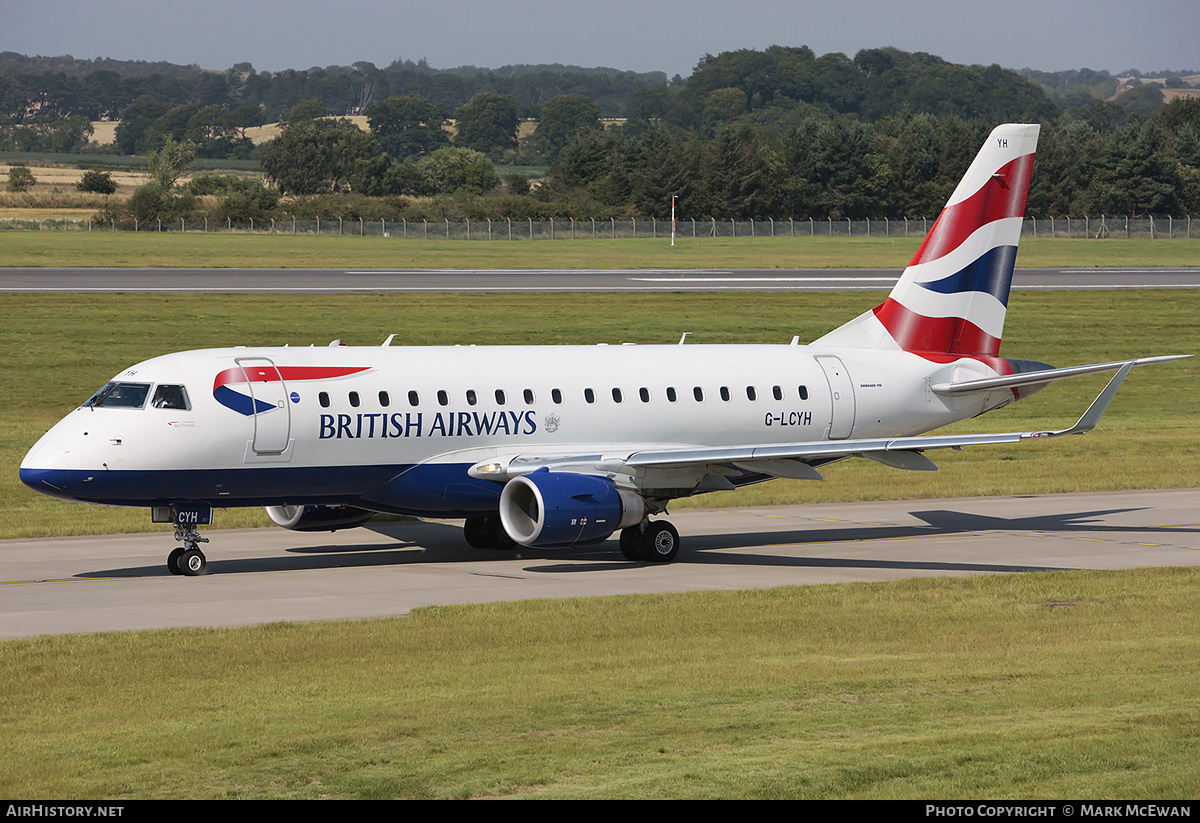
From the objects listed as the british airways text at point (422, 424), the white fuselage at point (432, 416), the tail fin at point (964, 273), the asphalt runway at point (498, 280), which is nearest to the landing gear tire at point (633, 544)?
the white fuselage at point (432, 416)

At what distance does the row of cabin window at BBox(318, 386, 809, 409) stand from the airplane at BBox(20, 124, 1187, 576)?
0.10 feet

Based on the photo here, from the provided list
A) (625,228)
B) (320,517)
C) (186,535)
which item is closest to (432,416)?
(320,517)

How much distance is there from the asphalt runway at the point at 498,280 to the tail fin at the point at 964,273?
144 ft

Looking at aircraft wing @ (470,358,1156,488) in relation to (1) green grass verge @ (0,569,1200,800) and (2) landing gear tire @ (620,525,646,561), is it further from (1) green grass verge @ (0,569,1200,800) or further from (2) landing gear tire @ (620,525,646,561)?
(1) green grass verge @ (0,569,1200,800)

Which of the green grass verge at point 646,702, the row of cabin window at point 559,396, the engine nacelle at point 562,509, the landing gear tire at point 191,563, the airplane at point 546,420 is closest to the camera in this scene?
the green grass verge at point 646,702

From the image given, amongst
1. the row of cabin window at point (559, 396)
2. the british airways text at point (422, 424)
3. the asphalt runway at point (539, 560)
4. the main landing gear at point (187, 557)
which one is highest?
the row of cabin window at point (559, 396)

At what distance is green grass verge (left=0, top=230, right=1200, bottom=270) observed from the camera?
323 feet

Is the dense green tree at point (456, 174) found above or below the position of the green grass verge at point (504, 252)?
above

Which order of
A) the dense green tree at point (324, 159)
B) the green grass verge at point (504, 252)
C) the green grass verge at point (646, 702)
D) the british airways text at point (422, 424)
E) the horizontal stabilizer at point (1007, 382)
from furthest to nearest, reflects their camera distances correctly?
the dense green tree at point (324, 159)
the green grass verge at point (504, 252)
the horizontal stabilizer at point (1007, 382)
the british airways text at point (422, 424)
the green grass verge at point (646, 702)

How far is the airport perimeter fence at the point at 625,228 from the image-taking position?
139375 millimetres

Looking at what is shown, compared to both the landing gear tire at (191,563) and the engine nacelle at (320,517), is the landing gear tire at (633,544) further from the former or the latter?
the landing gear tire at (191,563)

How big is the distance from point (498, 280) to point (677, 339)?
2225 cm

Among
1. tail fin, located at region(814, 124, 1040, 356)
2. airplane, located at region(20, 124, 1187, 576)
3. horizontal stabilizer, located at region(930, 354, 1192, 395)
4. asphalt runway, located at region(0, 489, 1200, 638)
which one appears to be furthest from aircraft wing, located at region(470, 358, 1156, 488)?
tail fin, located at region(814, 124, 1040, 356)
